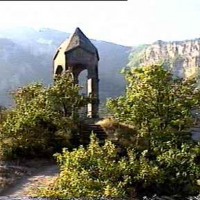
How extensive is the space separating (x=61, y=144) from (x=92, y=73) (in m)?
5.15

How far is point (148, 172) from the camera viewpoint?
11.1 meters

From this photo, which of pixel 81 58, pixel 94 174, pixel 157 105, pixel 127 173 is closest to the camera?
pixel 94 174

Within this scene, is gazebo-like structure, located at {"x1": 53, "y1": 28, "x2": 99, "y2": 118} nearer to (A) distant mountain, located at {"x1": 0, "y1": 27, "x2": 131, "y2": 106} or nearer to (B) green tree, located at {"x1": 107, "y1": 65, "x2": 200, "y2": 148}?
(B) green tree, located at {"x1": 107, "y1": 65, "x2": 200, "y2": 148}

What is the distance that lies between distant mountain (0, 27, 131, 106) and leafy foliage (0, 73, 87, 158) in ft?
67.8

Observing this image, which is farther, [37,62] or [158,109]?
[37,62]

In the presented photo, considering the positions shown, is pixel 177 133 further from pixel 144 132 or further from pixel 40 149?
pixel 40 149

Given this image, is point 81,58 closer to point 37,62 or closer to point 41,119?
point 41,119

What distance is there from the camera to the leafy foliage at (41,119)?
1539 centimetres

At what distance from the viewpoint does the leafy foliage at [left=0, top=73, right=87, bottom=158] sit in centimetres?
1539

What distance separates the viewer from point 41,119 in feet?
52.7

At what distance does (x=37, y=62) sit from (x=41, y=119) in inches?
1154

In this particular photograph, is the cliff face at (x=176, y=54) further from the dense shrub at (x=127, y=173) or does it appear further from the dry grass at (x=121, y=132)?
the dense shrub at (x=127, y=173)

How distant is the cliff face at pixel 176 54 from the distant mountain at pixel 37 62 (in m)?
2.11

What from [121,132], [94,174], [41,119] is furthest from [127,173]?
[41,119]
